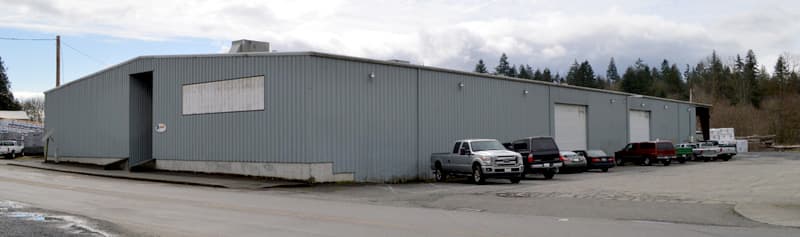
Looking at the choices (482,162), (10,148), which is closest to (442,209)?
(482,162)

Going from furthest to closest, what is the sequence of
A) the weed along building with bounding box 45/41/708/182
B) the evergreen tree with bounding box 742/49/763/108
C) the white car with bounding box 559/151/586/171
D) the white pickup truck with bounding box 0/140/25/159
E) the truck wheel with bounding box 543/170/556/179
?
the evergreen tree with bounding box 742/49/763/108 < the white pickup truck with bounding box 0/140/25/159 < the white car with bounding box 559/151/586/171 < the truck wheel with bounding box 543/170/556/179 < the weed along building with bounding box 45/41/708/182

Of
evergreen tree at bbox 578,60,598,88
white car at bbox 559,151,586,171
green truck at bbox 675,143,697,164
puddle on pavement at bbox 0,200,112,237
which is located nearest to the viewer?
puddle on pavement at bbox 0,200,112,237

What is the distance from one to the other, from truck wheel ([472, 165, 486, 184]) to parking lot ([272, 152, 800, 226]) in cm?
33

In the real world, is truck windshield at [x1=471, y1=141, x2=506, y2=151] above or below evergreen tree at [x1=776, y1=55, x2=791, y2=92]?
below

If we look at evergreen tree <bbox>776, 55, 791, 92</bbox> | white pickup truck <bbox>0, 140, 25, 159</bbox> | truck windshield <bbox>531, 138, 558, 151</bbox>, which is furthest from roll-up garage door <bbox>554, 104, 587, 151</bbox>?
evergreen tree <bbox>776, 55, 791, 92</bbox>

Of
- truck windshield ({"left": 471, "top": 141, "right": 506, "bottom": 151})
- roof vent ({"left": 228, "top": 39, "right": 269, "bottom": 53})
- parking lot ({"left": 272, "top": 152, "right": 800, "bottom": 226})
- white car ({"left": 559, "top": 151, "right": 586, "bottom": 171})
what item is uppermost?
roof vent ({"left": 228, "top": 39, "right": 269, "bottom": 53})

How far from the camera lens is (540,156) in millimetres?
28922

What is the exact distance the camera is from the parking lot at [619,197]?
48.8 feet

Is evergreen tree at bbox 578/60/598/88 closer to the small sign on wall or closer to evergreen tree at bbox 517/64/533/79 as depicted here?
evergreen tree at bbox 517/64/533/79

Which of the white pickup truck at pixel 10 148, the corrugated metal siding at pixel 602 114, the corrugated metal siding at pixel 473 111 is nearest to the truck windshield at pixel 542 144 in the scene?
the corrugated metal siding at pixel 473 111

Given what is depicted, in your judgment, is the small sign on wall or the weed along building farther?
the small sign on wall

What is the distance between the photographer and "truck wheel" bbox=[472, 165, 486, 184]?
83.8 ft

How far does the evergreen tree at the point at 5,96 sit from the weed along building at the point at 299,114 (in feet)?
216

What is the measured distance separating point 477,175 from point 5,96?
304 ft
